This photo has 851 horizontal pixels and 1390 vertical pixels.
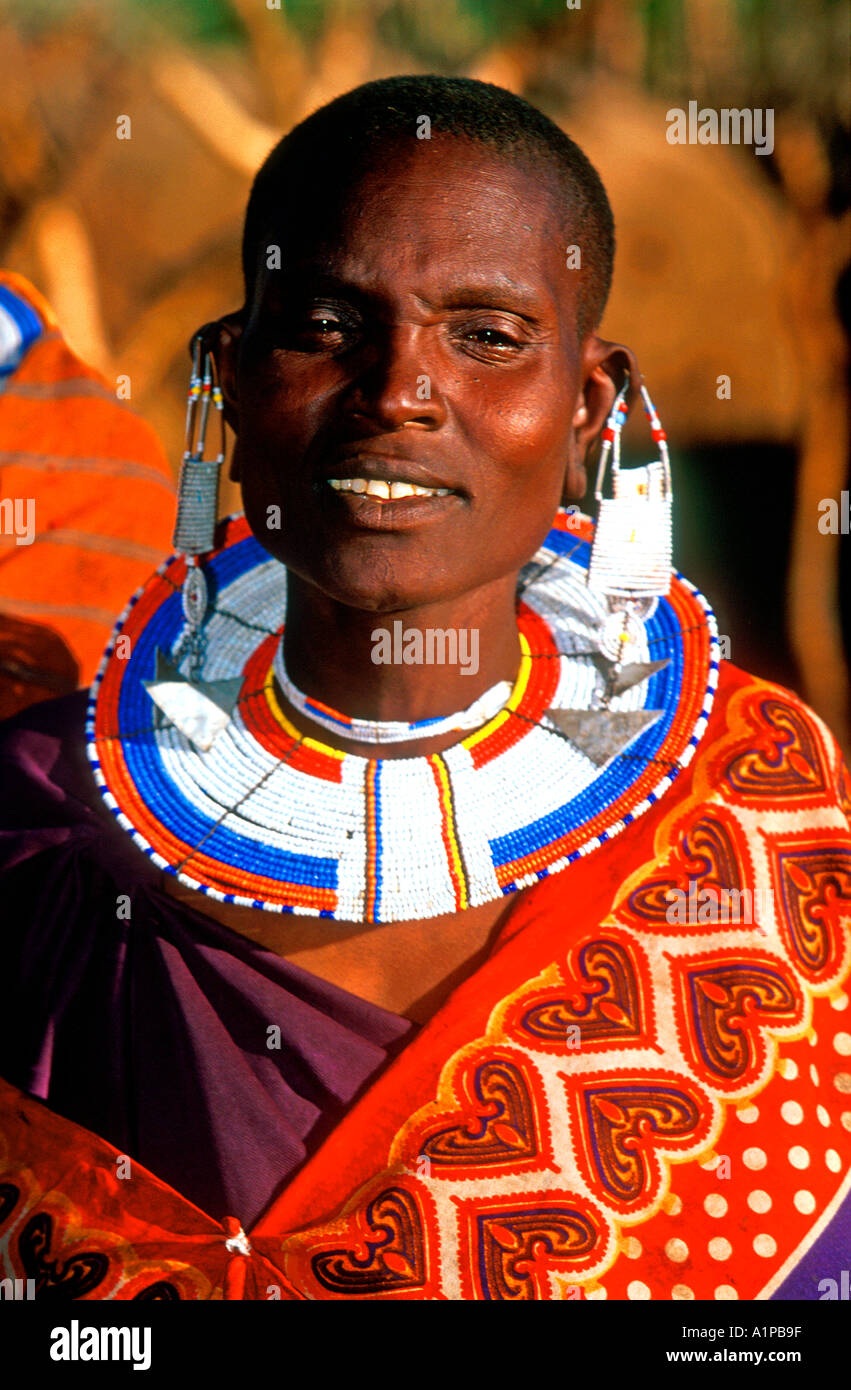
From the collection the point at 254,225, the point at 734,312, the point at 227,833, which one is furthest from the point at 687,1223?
the point at 734,312

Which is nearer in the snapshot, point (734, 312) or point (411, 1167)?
point (411, 1167)

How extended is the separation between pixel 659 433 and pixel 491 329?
454mm

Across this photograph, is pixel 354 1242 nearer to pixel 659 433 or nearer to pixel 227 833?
pixel 227 833

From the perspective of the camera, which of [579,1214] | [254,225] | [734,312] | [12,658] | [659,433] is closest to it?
[579,1214]

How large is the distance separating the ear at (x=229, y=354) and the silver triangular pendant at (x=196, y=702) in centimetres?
37

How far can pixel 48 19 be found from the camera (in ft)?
17.2

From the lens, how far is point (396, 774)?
6.95 feet

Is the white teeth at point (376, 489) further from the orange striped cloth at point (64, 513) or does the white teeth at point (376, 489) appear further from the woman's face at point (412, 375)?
the orange striped cloth at point (64, 513)

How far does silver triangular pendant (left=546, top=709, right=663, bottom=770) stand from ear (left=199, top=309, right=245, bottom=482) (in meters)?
0.65

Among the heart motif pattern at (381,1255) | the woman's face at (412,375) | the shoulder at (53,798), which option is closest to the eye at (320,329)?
the woman's face at (412,375)

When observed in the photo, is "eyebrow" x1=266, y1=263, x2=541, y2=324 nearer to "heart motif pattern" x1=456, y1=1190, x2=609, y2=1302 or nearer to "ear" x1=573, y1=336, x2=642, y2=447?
"ear" x1=573, y1=336, x2=642, y2=447

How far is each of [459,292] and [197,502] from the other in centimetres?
69

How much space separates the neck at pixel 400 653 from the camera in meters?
2.08

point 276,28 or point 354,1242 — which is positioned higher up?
point 276,28
